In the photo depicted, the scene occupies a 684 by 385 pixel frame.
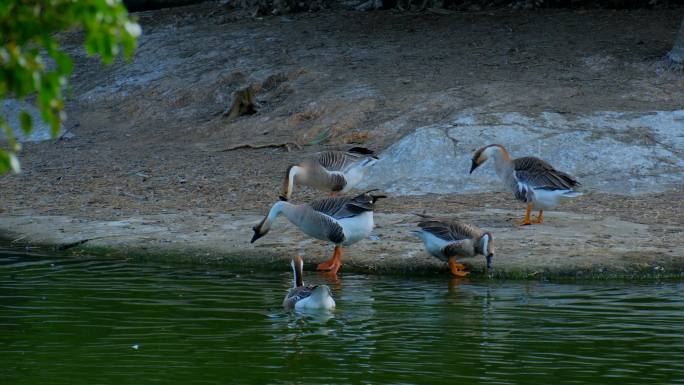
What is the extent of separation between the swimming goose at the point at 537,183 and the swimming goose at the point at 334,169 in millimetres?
1871

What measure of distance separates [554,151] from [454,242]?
16.1 feet

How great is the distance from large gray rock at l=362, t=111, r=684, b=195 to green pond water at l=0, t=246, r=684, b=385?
160 inches

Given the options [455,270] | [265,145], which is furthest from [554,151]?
[265,145]

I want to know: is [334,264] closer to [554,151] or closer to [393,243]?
[393,243]

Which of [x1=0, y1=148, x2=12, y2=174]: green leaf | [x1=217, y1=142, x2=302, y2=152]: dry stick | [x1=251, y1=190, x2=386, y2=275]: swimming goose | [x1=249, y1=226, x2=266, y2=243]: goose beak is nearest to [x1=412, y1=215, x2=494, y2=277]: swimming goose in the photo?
[x1=251, y1=190, x2=386, y2=275]: swimming goose

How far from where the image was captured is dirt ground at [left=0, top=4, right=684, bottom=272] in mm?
14703

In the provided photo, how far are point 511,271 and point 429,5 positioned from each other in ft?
45.4

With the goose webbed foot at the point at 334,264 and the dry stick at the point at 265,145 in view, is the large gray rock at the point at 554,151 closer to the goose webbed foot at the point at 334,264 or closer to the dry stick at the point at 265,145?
the dry stick at the point at 265,145

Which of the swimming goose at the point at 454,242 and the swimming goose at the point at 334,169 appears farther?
the swimming goose at the point at 334,169

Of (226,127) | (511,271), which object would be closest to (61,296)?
(511,271)

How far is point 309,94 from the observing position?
18.9m

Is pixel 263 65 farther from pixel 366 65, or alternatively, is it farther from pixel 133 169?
pixel 133 169

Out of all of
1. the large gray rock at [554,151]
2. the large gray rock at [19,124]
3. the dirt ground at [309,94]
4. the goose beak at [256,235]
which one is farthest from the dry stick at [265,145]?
the goose beak at [256,235]

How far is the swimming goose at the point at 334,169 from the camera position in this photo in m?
13.1
